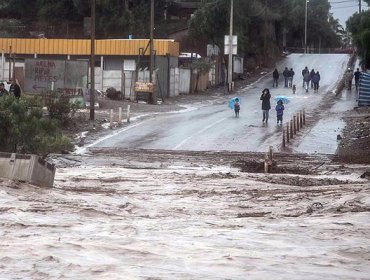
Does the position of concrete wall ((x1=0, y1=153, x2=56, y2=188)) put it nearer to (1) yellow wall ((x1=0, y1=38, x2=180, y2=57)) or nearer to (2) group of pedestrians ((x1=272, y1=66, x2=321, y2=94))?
(1) yellow wall ((x1=0, y1=38, x2=180, y2=57))

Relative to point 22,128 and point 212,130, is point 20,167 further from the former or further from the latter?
point 212,130

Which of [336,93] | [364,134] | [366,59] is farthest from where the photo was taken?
[366,59]

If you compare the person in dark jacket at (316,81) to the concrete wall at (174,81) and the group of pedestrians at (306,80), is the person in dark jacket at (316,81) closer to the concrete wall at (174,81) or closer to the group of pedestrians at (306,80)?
the group of pedestrians at (306,80)

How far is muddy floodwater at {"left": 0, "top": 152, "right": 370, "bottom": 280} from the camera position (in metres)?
7.80

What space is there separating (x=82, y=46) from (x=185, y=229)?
42579 mm

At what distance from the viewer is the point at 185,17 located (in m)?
82.4

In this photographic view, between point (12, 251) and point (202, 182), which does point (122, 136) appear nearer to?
point (202, 182)

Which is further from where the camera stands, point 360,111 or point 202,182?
point 360,111

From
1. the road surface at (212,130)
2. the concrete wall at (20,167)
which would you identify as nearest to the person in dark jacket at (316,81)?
the road surface at (212,130)

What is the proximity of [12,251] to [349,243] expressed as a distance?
4120 mm

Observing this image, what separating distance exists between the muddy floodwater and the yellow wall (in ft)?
112

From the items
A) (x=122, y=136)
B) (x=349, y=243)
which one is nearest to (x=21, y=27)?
(x=122, y=136)

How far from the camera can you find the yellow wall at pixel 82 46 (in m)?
49.8

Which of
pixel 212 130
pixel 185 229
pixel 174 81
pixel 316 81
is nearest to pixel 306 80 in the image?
pixel 316 81
